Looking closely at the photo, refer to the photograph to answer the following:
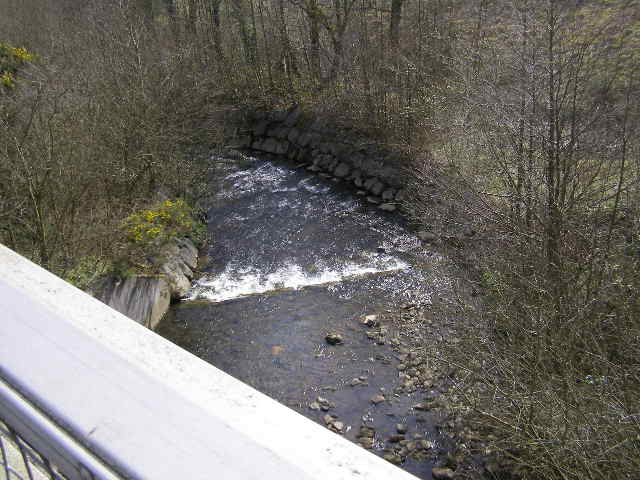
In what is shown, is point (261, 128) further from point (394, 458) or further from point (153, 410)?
point (153, 410)

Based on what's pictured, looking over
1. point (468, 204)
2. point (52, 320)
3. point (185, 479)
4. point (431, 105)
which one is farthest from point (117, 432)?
point (431, 105)

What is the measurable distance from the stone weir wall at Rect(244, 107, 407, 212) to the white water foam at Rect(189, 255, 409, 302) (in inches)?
116

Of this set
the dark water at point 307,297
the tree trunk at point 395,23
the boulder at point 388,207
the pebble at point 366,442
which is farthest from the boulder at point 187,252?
→ the tree trunk at point 395,23

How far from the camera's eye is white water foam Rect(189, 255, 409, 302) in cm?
1050

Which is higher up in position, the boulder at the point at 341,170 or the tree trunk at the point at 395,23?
the tree trunk at the point at 395,23

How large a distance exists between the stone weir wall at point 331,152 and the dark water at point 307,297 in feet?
2.26

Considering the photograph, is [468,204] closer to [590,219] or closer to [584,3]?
[590,219]

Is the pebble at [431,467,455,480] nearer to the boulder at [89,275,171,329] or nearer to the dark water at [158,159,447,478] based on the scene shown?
the dark water at [158,159,447,478]

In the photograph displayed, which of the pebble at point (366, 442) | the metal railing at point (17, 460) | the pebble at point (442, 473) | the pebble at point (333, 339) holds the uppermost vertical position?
the metal railing at point (17, 460)

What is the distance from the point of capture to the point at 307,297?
10.1m

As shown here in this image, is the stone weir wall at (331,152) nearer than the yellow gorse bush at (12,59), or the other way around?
the stone weir wall at (331,152)

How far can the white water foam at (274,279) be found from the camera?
1050cm

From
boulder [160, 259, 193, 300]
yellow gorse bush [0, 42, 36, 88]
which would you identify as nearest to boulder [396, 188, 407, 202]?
boulder [160, 259, 193, 300]

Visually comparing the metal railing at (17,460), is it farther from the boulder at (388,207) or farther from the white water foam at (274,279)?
the boulder at (388,207)
